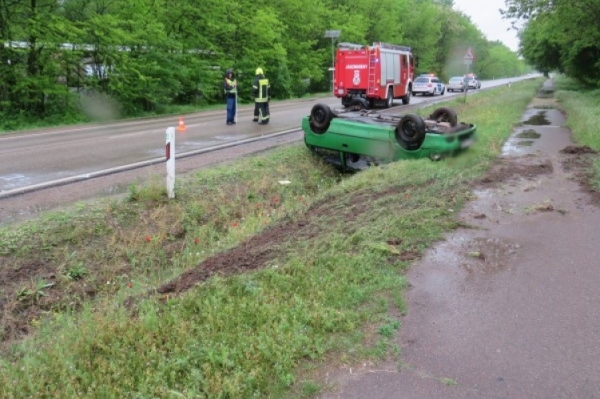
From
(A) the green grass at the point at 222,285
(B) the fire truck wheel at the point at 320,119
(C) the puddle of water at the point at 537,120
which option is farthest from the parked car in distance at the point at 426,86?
(A) the green grass at the point at 222,285

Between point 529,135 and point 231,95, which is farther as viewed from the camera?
point 231,95

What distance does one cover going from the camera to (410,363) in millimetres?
3252

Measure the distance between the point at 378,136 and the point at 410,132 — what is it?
0.58 meters

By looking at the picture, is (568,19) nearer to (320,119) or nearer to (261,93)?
(261,93)

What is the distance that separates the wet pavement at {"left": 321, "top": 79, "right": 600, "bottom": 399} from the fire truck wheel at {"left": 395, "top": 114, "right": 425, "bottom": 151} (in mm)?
2240

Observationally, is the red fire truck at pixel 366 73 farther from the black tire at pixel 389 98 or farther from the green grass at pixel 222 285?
the green grass at pixel 222 285

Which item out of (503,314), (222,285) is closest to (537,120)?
(503,314)

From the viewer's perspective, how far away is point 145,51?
74.3ft

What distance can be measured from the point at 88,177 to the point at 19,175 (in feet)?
4.00

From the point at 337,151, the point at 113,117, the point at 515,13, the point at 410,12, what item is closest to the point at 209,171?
the point at 337,151

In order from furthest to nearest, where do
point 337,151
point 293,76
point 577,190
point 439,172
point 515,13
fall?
point 293,76 < point 515,13 < point 337,151 < point 439,172 < point 577,190

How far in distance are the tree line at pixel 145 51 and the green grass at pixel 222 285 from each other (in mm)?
13550

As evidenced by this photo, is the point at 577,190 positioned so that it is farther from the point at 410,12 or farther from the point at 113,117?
the point at 410,12

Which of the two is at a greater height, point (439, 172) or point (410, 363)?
point (439, 172)
